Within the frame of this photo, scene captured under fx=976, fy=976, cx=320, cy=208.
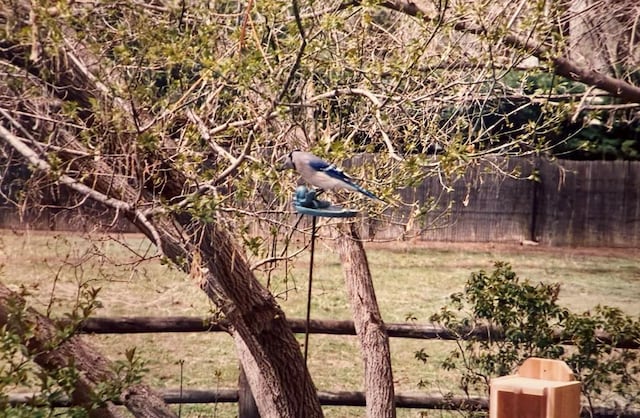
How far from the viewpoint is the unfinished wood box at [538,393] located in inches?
115

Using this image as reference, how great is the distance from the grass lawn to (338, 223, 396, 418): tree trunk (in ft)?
1.05

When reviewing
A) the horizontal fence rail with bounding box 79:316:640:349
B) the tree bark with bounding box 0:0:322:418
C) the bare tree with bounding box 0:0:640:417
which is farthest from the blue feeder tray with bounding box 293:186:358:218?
the horizontal fence rail with bounding box 79:316:640:349

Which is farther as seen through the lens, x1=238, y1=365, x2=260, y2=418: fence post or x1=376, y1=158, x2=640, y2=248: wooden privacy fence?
x1=376, y1=158, x2=640, y2=248: wooden privacy fence

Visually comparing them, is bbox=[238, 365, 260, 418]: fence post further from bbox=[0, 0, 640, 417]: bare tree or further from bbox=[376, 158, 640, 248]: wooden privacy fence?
bbox=[376, 158, 640, 248]: wooden privacy fence

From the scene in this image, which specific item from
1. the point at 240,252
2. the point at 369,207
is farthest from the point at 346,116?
the point at 240,252

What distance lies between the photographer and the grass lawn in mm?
6258

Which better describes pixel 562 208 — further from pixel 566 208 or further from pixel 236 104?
pixel 236 104

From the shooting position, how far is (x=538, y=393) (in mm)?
2949

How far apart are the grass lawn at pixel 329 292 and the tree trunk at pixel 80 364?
1251 mm

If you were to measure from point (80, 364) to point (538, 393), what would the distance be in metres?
1.67

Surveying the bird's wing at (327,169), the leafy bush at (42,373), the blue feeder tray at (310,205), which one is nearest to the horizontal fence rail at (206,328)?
the blue feeder tray at (310,205)

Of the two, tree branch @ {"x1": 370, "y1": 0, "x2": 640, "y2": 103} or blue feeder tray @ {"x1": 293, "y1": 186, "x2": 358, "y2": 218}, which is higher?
tree branch @ {"x1": 370, "y1": 0, "x2": 640, "y2": 103}

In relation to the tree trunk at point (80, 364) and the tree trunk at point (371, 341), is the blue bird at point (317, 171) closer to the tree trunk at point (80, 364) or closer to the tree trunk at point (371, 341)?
the tree trunk at point (80, 364)

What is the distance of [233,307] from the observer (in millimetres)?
3729
